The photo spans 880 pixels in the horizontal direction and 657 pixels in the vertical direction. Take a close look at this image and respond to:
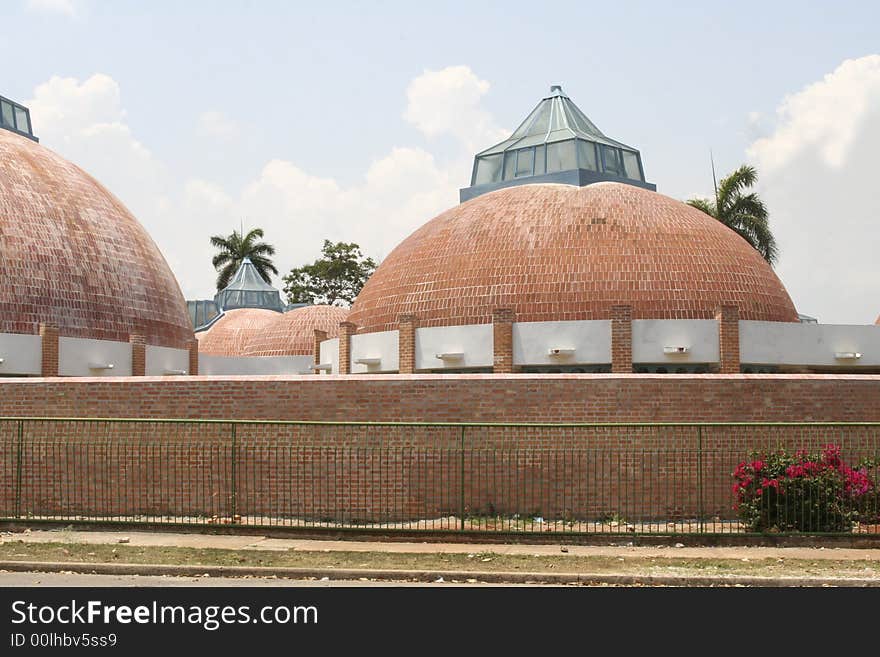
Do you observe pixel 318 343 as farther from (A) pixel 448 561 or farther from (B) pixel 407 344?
(A) pixel 448 561

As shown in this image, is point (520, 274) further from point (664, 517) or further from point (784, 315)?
point (664, 517)

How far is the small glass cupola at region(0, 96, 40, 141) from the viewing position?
3641 centimetres

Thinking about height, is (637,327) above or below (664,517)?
above

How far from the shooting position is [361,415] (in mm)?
21719

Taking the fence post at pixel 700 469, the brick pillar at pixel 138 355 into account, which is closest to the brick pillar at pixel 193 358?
the brick pillar at pixel 138 355

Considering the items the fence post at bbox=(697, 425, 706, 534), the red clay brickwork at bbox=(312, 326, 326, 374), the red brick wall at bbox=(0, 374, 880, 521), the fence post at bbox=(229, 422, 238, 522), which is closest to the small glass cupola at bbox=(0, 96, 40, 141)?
the red clay brickwork at bbox=(312, 326, 326, 374)

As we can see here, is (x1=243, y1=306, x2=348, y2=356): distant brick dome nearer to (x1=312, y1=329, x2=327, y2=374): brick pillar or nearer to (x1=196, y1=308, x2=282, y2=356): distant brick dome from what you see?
(x1=196, y1=308, x2=282, y2=356): distant brick dome

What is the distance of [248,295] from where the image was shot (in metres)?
64.5

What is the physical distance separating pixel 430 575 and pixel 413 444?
578 cm

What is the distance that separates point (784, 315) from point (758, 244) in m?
18.6

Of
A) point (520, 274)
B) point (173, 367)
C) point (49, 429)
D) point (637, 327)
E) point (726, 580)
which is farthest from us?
point (173, 367)

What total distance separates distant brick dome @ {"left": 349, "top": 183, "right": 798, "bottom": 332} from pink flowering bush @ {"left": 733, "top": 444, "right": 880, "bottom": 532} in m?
8.86

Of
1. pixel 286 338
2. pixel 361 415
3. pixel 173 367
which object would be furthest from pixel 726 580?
pixel 286 338

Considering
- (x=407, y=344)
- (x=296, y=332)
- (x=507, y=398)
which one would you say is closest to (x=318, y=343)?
(x=407, y=344)
